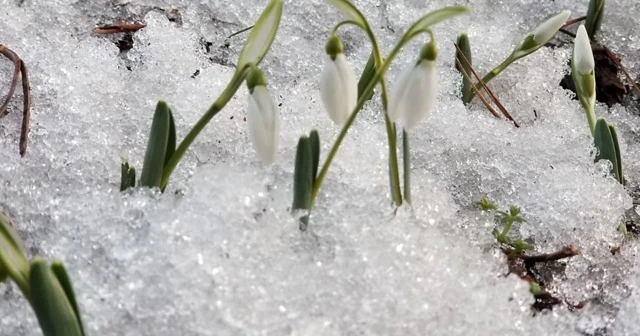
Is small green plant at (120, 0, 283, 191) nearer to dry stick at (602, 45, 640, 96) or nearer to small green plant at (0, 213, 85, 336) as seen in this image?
small green plant at (0, 213, 85, 336)

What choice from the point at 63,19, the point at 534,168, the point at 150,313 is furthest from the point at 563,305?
the point at 63,19

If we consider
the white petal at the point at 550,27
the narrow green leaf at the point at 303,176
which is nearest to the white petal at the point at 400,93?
the narrow green leaf at the point at 303,176

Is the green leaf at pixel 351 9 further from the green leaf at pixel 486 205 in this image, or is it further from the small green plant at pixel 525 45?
the small green plant at pixel 525 45

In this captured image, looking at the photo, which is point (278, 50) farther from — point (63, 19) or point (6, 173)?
point (6, 173)

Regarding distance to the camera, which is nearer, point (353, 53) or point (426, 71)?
point (426, 71)

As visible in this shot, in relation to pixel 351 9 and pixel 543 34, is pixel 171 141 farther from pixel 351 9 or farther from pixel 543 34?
pixel 543 34

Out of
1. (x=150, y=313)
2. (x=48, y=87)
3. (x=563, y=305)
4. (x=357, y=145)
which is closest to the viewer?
(x=150, y=313)
